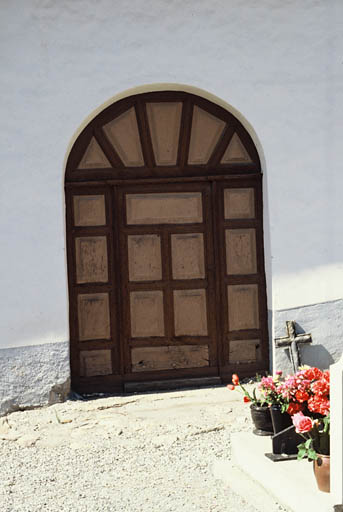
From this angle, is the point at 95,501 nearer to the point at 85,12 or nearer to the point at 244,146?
the point at 244,146

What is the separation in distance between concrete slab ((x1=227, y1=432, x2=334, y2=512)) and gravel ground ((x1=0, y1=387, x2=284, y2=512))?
0.44 feet

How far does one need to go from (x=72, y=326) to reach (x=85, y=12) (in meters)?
2.75

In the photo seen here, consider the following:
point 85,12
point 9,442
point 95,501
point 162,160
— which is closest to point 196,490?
point 95,501

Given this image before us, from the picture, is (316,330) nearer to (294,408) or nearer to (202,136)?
(202,136)

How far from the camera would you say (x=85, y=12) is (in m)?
5.98

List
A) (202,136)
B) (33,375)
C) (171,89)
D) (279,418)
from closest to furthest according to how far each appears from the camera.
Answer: (279,418), (33,375), (171,89), (202,136)

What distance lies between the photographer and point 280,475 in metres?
3.96

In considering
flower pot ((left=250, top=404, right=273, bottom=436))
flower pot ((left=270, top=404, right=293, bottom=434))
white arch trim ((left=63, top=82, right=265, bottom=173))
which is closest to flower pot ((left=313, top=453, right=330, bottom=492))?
flower pot ((left=270, top=404, right=293, bottom=434))

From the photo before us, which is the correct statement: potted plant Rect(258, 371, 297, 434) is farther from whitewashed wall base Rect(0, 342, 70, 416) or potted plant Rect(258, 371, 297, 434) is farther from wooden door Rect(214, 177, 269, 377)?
whitewashed wall base Rect(0, 342, 70, 416)

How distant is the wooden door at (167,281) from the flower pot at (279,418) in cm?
216

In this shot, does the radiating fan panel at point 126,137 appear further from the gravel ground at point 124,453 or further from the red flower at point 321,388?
the red flower at point 321,388

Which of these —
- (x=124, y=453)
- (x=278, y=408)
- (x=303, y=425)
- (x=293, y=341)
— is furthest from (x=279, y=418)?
(x=293, y=341)

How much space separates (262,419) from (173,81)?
3050mm

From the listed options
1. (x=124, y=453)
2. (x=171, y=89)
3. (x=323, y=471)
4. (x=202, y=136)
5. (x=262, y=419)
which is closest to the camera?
(x=323, y=471)
